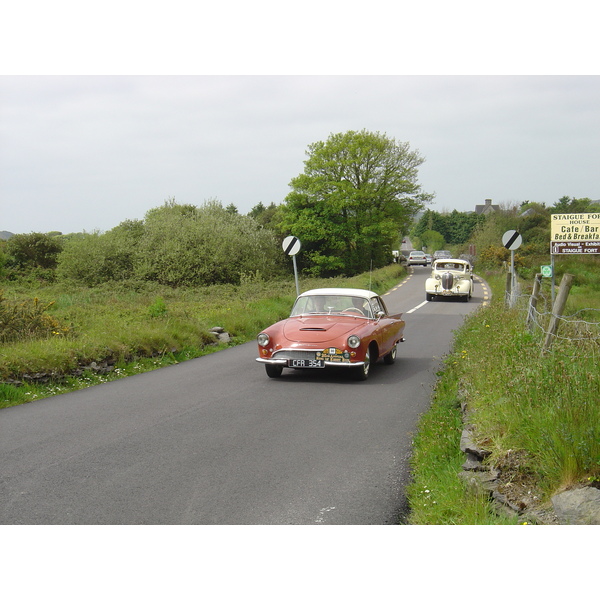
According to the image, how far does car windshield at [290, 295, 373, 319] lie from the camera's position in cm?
A: 1169

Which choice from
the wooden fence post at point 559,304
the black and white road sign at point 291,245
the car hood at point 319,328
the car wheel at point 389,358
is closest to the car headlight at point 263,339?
the car hood at point 319,328

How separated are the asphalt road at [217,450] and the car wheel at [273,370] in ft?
0.53

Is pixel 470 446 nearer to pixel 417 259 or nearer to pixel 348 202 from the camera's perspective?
pixel 348 202

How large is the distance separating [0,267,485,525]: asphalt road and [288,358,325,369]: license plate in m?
0.32

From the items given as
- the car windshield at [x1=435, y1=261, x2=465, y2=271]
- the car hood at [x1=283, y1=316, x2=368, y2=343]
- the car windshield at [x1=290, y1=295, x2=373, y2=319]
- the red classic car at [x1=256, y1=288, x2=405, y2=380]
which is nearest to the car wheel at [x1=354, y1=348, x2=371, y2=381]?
the red classic car at [x1=256, y1=288, x2=405, y2=380]

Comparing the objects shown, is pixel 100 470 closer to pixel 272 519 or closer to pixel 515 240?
pixel 272 519

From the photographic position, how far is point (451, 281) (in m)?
30.8

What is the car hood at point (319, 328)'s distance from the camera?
34.5 ft

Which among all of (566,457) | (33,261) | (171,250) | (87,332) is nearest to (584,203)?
(171,250)

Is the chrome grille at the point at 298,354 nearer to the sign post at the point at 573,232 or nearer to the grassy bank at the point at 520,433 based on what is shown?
the grassy bank at the point at 520,433

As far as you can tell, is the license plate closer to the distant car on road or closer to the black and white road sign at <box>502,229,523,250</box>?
the black and white road sign at <box>502,229,523,250</box>

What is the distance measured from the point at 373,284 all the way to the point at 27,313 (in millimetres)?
30418

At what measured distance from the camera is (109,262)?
45.8 m

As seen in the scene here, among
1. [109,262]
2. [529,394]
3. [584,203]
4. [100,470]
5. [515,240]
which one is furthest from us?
[584,203]
